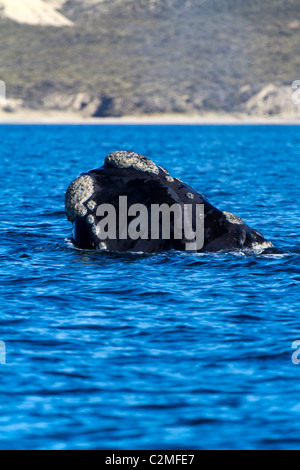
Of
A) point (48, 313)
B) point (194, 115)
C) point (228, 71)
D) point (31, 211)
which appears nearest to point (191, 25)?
point (228, 71)

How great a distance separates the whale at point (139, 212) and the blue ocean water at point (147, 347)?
0.30 metres

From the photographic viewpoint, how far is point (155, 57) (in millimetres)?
160000

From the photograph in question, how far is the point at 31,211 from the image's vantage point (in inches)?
1001

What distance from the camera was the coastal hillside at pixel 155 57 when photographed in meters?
144

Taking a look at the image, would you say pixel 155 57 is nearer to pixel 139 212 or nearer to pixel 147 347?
pixel 139 212

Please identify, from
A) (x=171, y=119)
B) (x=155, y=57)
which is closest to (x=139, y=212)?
(x=171, y=119)

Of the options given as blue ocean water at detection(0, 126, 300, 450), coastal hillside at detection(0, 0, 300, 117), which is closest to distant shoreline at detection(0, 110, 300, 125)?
coastal hillside at detection(0, 0, 300, 117)

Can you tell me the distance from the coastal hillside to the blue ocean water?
415 ft

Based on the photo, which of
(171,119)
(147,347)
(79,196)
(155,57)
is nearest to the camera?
(147,347)

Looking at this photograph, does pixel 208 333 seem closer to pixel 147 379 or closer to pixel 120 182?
pixel 147 379

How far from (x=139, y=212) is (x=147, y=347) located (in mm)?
5257

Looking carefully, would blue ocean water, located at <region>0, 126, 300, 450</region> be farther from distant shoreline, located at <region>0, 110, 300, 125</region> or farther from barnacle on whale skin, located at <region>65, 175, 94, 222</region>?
distant shoreline, located at <region>0, 110, 300, 125</region>

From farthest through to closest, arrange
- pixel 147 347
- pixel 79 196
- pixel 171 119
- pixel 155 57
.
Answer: pixel 155 57, pixel 171 119, pixel 79 196, pixel 147 347

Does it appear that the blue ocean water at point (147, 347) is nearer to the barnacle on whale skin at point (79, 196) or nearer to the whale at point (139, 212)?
the whale at point (139, 212)
